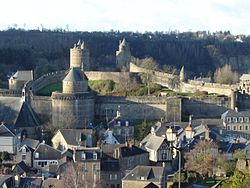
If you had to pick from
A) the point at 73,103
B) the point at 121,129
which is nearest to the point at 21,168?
the point at 121,129

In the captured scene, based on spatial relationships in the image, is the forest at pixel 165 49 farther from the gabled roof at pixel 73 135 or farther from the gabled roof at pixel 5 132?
the gabled roof at pixel 73 135

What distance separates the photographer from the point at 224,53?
15250cm

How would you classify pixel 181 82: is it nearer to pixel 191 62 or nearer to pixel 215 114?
pixel 215 114

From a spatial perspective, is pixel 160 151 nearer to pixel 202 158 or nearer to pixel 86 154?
pixel 202 158

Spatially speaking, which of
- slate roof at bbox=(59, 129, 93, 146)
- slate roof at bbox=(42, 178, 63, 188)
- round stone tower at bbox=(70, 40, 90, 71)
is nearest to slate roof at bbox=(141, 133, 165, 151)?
slate roof at bbox=(59, 129, 93, 146)

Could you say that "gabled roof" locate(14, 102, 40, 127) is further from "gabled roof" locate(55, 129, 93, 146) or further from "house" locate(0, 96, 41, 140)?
"gabled roof" locate(55, 129, 93, 146)

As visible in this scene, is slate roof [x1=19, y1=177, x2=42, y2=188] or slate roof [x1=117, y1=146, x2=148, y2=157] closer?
slate roof [x1=19, y1=177, x2=42, y2=188]

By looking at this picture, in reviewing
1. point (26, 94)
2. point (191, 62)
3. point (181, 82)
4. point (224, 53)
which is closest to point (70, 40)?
point (191, 62)

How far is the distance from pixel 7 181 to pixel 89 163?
4910mm

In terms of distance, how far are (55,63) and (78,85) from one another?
40.7 metres

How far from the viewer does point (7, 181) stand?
122ft

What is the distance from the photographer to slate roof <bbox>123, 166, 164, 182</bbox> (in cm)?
3769

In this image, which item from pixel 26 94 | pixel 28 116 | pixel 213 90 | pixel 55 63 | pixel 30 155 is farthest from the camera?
pixel 55 63

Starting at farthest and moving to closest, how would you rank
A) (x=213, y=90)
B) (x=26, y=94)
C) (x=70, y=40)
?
(x=70, y=40), (x=213, y=90), (x=26, y=94)
